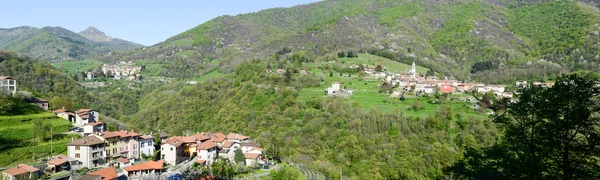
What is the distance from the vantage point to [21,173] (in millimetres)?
26219

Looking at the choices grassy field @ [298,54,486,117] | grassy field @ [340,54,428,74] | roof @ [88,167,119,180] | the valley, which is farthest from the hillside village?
grassy field @ [340,54,428,74]

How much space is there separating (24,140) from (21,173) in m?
9.85

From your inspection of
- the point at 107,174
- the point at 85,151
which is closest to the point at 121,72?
the point at 85,151

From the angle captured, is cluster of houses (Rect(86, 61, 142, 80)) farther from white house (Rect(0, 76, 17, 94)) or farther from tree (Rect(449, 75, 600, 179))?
tree (Rect(449, 75, 600, 179))

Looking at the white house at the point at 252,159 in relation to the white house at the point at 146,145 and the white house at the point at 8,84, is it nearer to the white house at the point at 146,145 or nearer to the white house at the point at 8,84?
the white house at the point at 146,145

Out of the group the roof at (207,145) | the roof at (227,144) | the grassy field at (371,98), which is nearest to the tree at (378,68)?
the grassy field at (371,98)

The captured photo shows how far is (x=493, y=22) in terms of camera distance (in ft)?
468

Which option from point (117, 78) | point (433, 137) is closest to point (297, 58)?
point (433, 137)

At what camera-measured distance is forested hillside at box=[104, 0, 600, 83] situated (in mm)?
101125

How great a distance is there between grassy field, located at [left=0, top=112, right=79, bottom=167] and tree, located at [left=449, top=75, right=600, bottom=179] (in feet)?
112

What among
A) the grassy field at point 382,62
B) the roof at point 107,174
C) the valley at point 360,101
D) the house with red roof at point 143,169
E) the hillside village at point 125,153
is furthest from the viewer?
the grassy field at point 382,62

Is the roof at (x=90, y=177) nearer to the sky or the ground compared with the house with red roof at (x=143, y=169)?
nearer to the sky

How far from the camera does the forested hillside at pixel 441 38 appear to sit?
101 m

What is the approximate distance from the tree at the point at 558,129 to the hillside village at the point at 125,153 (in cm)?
2592
